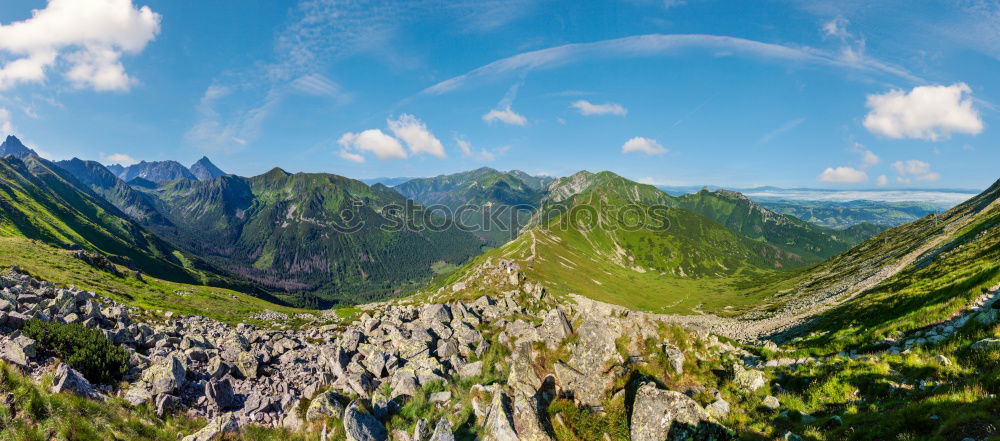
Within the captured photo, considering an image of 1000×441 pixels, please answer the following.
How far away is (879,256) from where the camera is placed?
396 ft

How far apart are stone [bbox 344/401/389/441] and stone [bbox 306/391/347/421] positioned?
64.8 inches

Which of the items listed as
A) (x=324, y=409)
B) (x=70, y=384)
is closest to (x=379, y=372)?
(x=324, y=409)

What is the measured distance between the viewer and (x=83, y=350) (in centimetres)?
1906

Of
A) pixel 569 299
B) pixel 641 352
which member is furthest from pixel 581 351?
pixel 569 299

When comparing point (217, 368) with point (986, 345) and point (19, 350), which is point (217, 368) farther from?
point (986, 345)

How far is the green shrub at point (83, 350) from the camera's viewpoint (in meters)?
18.6

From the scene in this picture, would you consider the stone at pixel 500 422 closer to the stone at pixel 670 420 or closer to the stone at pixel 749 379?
the stone at pixel 670 420

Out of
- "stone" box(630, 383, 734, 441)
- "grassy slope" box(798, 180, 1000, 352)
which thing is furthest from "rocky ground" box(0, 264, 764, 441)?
"grassy slope" box(798, 180, 1000, 352)

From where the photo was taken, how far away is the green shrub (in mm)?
18609

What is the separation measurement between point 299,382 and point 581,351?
66.1 feet

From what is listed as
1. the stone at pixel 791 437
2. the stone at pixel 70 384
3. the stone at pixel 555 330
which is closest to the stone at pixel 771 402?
the stone at pixel 791 437

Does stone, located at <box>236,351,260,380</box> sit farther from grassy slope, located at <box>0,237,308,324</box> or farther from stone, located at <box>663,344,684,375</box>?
grassy slope, located at <box>0,237,308,324</box>

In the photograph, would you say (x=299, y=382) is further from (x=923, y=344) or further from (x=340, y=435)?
(x=923, y=344)

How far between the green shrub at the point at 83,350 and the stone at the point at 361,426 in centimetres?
1483
